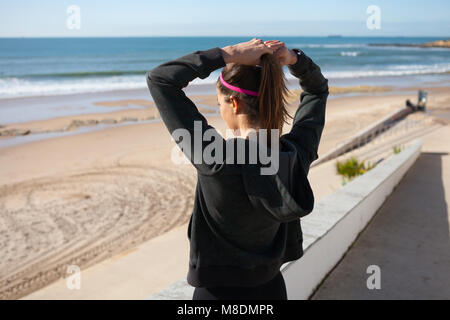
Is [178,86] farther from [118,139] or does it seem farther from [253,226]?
[118,139]

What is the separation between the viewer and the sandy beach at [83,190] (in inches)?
242

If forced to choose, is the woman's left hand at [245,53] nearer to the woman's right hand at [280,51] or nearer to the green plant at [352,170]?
the woman's right hand at [280,51]

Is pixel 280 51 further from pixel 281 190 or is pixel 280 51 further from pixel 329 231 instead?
pixel 329 231

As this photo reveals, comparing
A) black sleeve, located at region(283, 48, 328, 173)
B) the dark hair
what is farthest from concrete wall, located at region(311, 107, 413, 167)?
the dark hair

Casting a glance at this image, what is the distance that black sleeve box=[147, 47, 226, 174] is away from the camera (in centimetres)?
123

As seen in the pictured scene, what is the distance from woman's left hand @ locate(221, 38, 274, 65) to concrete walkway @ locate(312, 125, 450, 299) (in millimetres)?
2501

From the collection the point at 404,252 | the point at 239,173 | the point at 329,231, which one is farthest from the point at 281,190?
the point at 404,252

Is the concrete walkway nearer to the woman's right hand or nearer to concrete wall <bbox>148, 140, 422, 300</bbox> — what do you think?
concrete wall <bbox>148, 140, 422, 300</bbox>

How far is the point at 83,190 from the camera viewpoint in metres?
8.87

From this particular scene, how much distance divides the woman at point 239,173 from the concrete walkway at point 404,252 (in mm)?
2066


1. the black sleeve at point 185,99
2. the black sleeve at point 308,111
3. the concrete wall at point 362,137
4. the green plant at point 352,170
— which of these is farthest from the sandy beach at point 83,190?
the green plant at point 352,170

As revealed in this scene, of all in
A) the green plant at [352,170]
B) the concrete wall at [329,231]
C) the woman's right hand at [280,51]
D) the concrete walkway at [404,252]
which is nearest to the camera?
the woman's right hand at [280,51]

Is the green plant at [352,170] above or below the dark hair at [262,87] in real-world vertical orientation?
below
